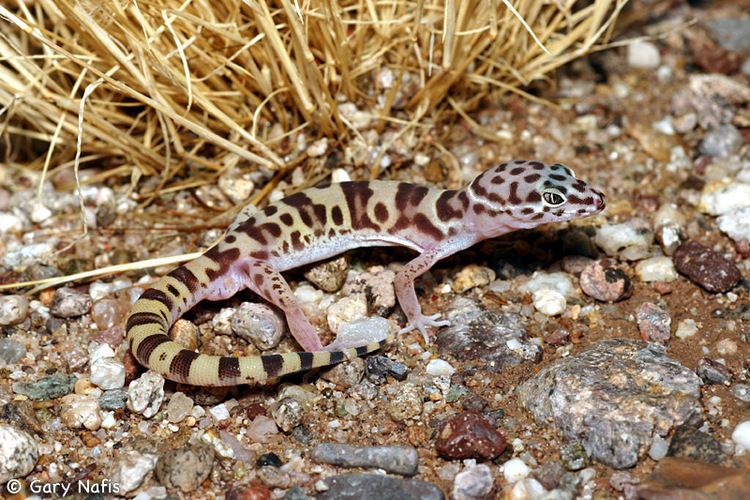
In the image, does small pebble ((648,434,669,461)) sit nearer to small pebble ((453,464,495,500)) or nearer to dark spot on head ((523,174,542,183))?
small pebble ((453,464,495,500))

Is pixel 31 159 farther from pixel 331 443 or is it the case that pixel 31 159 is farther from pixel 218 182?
pixel 331 443

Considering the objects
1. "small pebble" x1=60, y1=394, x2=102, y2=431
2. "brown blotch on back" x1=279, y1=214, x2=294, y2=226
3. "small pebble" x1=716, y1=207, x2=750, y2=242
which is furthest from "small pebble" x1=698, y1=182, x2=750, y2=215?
"small pebble" x1=60, y1=394, x2=102, y2=431

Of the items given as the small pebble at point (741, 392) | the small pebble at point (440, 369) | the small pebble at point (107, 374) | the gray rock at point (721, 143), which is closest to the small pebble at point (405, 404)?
the small pebble at point (440, 369)

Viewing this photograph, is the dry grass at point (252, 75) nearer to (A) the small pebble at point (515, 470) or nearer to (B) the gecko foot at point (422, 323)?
(B) the gecko foot at point (422, 323)

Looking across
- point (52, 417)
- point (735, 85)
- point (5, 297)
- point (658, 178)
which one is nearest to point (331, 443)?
point (52, 417)

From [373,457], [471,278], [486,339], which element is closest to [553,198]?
[471,278]
